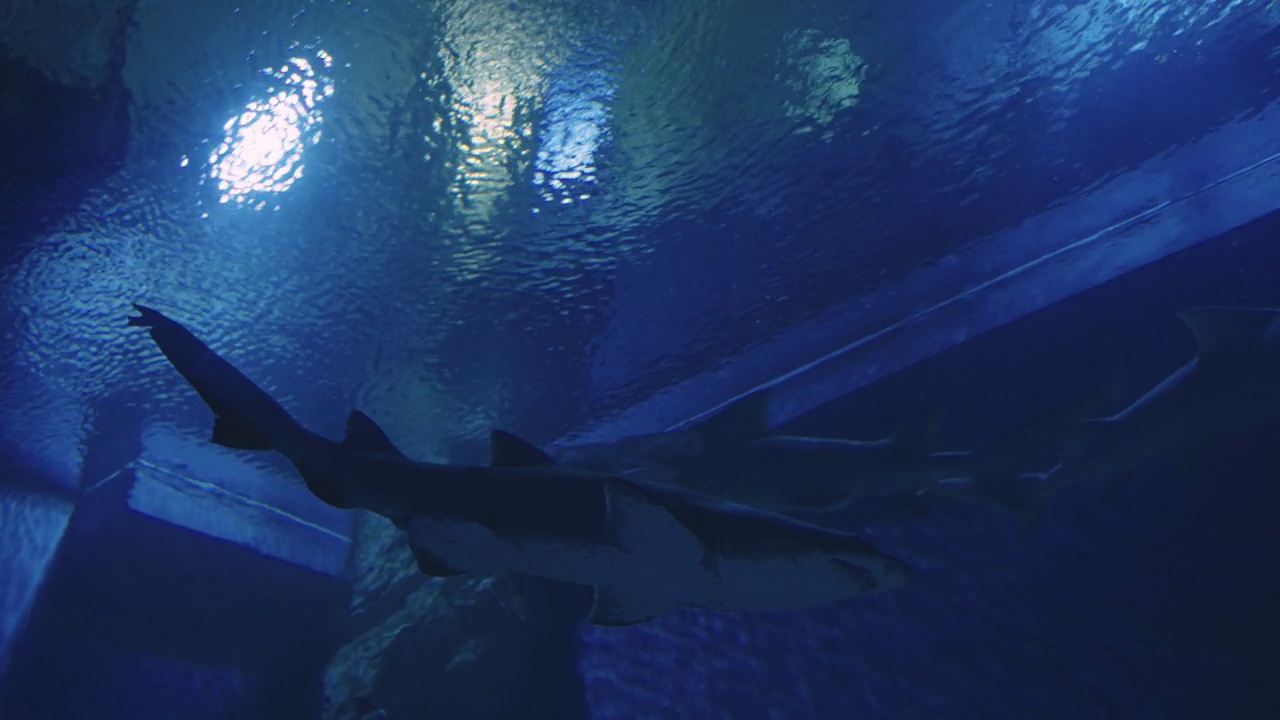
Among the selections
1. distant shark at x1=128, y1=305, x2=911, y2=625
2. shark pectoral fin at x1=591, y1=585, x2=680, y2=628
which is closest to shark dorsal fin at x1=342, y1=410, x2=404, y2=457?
distant shark at x1=128, y1=305, x2=911, y2=625

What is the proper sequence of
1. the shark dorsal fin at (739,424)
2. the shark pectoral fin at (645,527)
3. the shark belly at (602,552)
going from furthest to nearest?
the shark dorsal fin at (739,424) → the shark belly at (602,552) → the shark pectoral fin at (645,527)

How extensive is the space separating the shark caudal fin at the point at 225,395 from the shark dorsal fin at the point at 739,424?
3.10 m

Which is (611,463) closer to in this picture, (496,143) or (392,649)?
(392,649)

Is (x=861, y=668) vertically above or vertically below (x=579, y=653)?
below

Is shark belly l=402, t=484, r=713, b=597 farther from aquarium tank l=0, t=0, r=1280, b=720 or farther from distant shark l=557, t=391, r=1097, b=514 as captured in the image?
distant shark l=557, t=391, r=1097, b=514

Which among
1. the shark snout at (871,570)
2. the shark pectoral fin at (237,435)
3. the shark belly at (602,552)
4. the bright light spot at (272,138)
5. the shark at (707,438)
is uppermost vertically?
the bright light spot at (272,138)

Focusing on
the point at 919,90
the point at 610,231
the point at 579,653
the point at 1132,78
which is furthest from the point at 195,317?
the point at 1132,78

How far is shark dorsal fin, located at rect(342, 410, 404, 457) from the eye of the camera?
7.93 ft

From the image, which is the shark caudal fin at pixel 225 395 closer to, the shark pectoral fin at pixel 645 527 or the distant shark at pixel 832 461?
the shark pectoral fin at pixel 645 527

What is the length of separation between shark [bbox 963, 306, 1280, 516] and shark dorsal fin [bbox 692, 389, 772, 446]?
1.40 metres

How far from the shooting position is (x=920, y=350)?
5.64 m

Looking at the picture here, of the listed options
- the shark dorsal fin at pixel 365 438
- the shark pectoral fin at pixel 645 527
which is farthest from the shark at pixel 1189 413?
the shark dorsal fin at pixel 365 438

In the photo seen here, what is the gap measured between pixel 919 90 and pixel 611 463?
3.75 m

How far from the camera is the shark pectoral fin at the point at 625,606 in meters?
2.36
